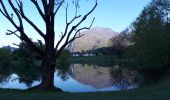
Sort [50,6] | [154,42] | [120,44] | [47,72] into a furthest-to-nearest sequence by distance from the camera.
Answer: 1. [120,44]
2. [154,42]
3. [47,72]
4. [50,6]

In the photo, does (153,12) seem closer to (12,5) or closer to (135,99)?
(12,5)

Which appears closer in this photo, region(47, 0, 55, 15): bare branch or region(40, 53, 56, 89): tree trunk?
region(47, 0, 55, 15): bare branch

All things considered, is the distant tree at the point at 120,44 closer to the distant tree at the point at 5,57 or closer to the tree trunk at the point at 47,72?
the distant tree at the point at 5,57

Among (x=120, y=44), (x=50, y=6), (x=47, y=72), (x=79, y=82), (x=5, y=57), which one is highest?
(x=120, y=44)

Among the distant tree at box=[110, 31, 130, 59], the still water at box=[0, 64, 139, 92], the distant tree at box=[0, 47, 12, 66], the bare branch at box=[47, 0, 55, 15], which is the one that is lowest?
the still water at box=[0, 64, 139, 92]

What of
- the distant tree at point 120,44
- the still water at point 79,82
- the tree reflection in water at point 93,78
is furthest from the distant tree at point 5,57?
the distant tree at point 120,44

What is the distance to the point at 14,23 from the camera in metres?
24.7

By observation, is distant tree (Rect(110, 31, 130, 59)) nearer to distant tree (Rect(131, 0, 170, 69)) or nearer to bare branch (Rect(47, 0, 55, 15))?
distant tree (Rect(131, 0, 170, 69))

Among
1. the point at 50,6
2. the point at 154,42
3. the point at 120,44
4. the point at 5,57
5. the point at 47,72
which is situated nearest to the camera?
the point at 50,6

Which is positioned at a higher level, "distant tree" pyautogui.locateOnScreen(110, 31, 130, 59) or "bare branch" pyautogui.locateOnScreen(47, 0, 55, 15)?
"distant tree" pyautogui.locateOnScreen(110, 31, 130, 59)

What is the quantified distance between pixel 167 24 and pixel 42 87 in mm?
43405

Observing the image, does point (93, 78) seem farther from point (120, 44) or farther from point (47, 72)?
point (120, 44)

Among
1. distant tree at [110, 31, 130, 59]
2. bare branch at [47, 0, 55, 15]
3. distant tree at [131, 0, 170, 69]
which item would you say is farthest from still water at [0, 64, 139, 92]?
distant tree at [110, 31, 130, 59]

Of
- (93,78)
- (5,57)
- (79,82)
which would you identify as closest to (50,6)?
(79,82)
